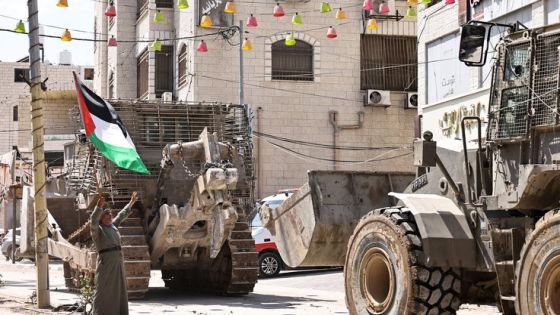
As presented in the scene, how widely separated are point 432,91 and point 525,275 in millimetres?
18260

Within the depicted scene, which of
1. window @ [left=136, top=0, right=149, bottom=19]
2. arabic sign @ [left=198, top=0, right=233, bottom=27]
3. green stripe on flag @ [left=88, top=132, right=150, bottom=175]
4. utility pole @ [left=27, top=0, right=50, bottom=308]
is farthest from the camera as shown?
window @ [left=136, top=0, right=149, bottom=19]

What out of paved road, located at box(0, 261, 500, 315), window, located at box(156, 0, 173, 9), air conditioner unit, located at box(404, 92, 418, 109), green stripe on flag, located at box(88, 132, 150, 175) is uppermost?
window, located at box(156, 0, 173, 9)

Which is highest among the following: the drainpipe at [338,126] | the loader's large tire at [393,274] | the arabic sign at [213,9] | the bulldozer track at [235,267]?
the arabic sign at [213,9]

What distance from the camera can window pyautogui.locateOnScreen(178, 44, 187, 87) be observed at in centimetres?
3697

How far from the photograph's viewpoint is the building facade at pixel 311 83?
117ft

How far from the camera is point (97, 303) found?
1242cm

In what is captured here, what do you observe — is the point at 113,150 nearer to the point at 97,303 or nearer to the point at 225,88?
the point at 97,303

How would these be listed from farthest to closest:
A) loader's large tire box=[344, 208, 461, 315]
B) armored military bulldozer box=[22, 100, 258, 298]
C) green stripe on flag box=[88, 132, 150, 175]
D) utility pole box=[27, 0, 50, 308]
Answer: armored military bulldozer box=[22, 100, 258, 298]
utility pole box=[27, 0, 50, 308]
green stripe on flag box=[88, 132, 150, 175]
loader's large tire box=[344, 208, 461, 315]

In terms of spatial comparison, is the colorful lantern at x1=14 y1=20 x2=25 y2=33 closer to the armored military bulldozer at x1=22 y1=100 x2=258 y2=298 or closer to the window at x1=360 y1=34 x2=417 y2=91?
the armored military bulldozer at x1=22 y1=100 x2=258 y2=298

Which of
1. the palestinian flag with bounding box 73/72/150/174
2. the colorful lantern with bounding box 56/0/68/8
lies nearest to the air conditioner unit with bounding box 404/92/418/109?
the colorful lantern with bounding box 56/0/68/8

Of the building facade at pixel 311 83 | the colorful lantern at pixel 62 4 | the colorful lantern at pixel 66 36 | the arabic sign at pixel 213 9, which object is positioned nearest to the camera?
the colorful lantern at pixel 62 4

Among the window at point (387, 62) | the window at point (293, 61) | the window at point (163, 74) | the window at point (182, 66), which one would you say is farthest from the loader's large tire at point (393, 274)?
the window at point (163, 74)

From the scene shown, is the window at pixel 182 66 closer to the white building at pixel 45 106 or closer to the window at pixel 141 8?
the window at pixel 141 8

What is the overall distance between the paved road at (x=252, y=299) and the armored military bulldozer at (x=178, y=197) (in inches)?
22.0
